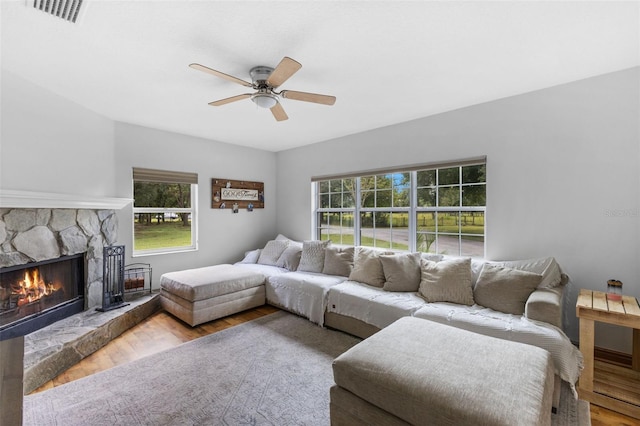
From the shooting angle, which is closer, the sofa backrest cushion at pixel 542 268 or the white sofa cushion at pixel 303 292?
the sofa backrest cushion at pixel 542 268

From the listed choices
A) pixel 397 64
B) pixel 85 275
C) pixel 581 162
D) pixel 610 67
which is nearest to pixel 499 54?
pixel 397 64

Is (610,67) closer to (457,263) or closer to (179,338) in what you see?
(457,263)

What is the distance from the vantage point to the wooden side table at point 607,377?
1.86 metres

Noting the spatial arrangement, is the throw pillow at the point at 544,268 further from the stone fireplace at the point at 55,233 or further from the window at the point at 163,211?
the window at the point at 163,211

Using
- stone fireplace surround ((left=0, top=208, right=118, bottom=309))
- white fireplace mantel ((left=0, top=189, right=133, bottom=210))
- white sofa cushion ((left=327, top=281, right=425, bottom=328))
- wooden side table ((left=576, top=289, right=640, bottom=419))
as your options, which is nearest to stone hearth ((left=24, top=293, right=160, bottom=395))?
stone fireplace surround ((left=0, top=208, right=118, bottom=309))

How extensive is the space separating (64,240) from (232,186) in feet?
7.57

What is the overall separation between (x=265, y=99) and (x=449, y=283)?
2374 mm

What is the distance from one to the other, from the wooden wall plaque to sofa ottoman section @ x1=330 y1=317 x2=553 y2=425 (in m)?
3.57

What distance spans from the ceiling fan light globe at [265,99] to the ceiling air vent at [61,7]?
3.68 ft

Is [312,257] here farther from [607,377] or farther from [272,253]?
[607,377]

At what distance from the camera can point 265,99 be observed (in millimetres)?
2340

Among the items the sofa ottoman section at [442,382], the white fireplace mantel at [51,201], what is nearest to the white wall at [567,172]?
the sofa ottoman section at [442,382]

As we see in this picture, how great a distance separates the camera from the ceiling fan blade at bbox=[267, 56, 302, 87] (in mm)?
1775

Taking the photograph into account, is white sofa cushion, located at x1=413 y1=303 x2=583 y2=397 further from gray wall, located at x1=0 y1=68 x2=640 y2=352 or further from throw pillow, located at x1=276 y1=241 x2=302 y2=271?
throw pillow, located at x1=276 y1=241 x2=302 y2=271
